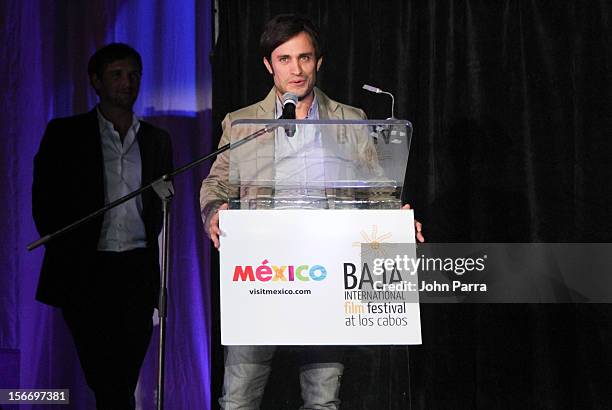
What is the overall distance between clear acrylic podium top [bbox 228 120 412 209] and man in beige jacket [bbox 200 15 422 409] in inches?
1.0

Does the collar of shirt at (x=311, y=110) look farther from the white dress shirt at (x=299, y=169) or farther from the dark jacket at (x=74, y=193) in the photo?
the white dress shirt at (x=299, y=169)

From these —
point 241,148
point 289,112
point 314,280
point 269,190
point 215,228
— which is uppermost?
point 289,112

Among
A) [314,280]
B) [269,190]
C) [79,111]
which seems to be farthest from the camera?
[79,111]

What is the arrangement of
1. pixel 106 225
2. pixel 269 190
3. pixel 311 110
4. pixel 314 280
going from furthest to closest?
1. pixel 106 225
2. pixel 311 110
3. pixel 269 190
4. pixel 314 280

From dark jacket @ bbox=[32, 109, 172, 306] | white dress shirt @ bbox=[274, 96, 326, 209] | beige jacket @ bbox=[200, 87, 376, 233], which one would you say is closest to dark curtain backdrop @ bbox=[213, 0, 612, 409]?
beige jacket @ bbox=[200, 87, 376, 233]

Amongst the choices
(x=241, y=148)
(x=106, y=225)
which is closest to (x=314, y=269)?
(x=241, y=148)

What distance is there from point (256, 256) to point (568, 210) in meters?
2.32

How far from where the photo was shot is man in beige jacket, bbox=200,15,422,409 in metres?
2.19

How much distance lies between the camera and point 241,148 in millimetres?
2299

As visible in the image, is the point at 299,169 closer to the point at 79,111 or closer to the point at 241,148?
the point at 241,148

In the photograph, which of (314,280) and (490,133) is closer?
(314,280)

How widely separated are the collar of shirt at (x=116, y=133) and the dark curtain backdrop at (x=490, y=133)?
0.45 metres

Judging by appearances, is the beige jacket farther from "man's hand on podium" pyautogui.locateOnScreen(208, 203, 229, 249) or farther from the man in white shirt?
the man in white shirt

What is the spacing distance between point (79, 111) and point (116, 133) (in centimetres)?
23
